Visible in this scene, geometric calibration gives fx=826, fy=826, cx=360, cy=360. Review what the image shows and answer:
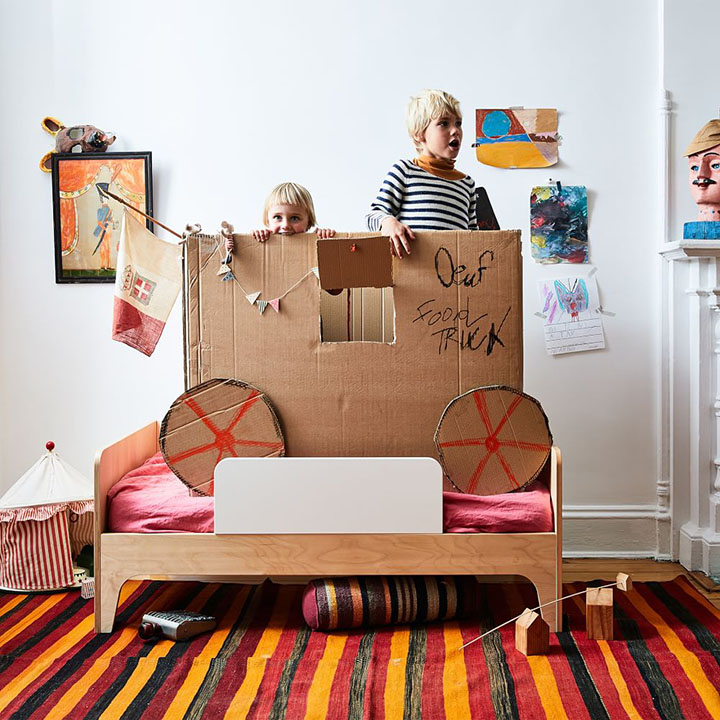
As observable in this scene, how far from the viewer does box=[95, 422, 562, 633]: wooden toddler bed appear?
6.18 feet

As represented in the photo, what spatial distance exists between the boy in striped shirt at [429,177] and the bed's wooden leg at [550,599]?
2.97 feet

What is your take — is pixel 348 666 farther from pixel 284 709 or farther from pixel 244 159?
pixel 244 159

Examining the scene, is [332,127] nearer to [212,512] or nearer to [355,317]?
[355,317]

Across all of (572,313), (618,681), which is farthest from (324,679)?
(572,313)

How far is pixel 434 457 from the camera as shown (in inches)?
78.0

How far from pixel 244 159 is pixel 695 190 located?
1385mm

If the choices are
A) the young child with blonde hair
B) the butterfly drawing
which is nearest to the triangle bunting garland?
the young child with blonde hair

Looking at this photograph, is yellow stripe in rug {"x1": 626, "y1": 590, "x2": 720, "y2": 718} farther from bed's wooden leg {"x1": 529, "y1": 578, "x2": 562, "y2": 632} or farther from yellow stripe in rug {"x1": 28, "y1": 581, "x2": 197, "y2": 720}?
yellow stripe in rug {"x1": 28, "y1": 581, "x2": 197, "y2": 720}

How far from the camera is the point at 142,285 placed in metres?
2.06

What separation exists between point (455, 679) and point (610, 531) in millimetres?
1170

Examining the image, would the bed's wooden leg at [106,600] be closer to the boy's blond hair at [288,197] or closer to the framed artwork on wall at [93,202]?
the boy's blond hair at [288,197]

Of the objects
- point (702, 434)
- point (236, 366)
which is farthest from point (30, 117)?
point (702, 434)

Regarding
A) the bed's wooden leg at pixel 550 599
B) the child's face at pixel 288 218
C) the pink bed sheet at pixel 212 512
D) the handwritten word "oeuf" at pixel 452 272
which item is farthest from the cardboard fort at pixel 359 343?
the bed's wooden leg at pixel 550 599

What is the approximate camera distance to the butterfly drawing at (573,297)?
2641 millimetres
